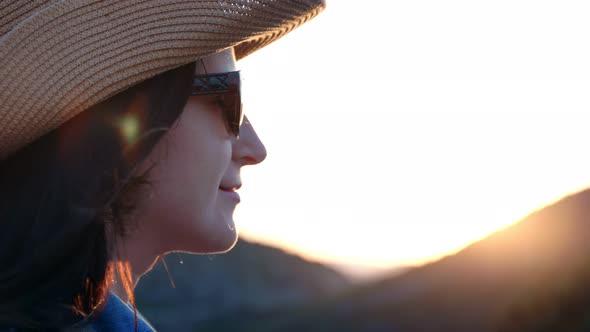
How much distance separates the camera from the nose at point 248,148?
109 inches

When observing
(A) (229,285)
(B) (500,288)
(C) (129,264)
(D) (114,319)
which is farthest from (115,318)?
(A) (229,285)

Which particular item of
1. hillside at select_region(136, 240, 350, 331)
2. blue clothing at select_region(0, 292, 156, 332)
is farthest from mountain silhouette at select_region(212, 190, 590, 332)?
hillside at select_region(136, 240, 350, 331)

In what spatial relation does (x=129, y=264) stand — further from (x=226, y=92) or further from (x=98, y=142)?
(x=226, y=92)

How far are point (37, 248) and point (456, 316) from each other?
3.52 m

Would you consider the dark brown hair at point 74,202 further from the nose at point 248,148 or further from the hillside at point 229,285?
the hillside at point 229,285

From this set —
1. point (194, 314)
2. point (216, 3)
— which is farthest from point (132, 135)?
point (194, 314)

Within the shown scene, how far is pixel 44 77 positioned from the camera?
2.34 metres

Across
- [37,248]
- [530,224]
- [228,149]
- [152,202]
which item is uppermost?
[530,224]

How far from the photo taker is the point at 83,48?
236 cm

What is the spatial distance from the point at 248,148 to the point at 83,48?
629 mm

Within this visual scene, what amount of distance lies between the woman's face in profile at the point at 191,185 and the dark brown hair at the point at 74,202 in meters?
0.11

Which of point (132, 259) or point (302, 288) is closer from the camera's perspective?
point (132, 259)

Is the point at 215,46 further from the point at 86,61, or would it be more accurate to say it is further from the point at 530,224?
the point at 530,224

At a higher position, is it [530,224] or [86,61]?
[530,224]
